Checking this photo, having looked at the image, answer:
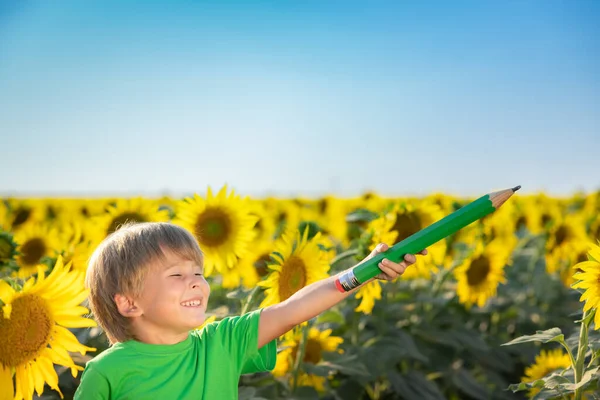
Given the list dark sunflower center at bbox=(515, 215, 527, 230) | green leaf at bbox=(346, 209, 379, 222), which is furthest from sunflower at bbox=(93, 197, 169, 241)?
dark sunflower center at bbox=(515, 215, 527, 230)

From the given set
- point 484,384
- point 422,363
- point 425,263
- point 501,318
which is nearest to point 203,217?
point 425,263

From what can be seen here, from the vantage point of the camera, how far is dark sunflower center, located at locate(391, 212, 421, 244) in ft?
14.5

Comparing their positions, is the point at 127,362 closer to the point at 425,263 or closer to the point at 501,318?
the point at 425,263

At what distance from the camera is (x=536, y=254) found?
7.30m

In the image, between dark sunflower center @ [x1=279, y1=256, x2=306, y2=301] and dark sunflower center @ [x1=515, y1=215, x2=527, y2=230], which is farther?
dark sunflower center @ [x1=515, y1=215, x2=527, y2=230]

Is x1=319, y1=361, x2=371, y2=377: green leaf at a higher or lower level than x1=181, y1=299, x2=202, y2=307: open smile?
lower

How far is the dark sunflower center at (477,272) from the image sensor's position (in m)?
5.46

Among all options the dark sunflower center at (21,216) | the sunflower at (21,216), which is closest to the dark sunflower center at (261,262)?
the sunflower at (21,216)

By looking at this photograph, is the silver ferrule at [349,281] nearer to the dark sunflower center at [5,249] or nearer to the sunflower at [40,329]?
the sunflower at [40,329]

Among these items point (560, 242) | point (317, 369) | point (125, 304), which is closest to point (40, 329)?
point (125, 304)

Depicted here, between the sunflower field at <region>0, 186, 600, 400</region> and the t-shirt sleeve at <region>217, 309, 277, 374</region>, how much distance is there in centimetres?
55

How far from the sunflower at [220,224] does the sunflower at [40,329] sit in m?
1.82

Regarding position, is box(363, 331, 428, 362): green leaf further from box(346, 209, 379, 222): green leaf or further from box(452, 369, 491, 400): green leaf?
box(346, 209, 379, 222): green leaf

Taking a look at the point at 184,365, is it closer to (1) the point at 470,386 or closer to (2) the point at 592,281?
(2) the point at 592,281
